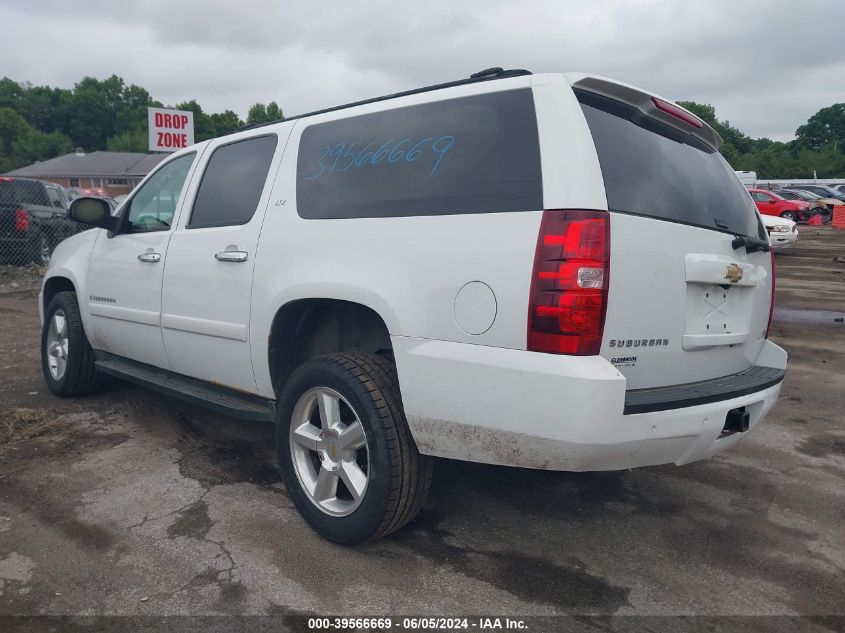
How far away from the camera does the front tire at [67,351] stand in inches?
197

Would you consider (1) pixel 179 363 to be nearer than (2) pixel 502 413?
No

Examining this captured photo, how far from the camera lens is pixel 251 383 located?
11.7 ft

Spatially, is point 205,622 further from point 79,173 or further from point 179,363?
point 79,173

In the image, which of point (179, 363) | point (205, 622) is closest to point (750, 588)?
point (205, 622)

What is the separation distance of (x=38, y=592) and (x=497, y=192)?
89.3 inches

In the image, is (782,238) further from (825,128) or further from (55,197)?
(825,128)

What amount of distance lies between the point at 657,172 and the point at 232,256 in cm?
203

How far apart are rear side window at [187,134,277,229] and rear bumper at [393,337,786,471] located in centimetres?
141

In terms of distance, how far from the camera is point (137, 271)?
14.1 feet

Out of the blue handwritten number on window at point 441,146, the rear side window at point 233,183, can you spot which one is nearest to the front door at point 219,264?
the rear side window at point 233,183

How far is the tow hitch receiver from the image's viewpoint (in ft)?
9.31

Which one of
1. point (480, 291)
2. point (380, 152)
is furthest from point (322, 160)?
point (480, 291)

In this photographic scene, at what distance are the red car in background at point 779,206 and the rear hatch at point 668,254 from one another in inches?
1024

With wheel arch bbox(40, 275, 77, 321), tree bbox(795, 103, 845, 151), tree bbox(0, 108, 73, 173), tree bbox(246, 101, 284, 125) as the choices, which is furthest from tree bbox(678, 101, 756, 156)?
wheel arch bbox(40, 275, 77, 321)
